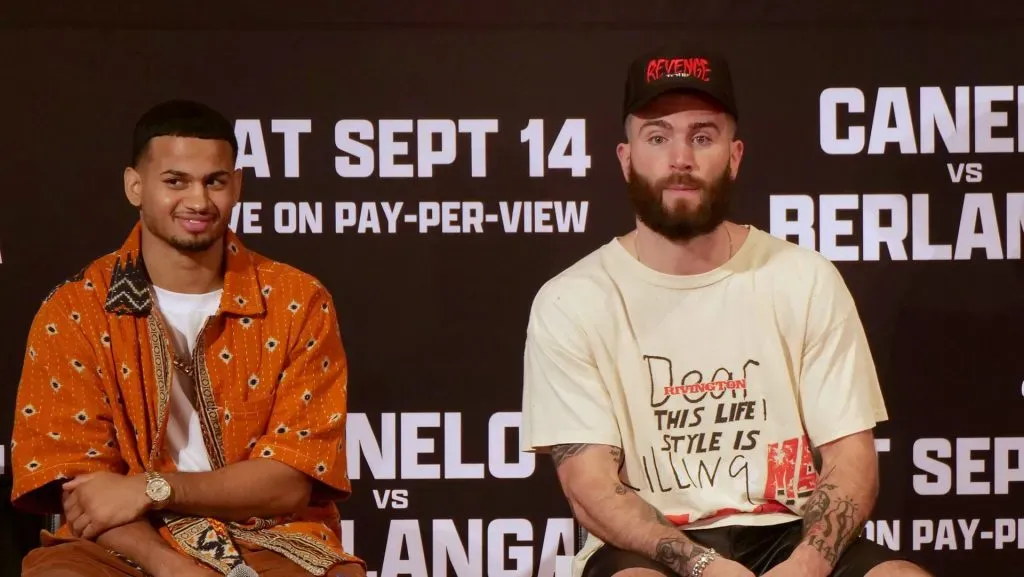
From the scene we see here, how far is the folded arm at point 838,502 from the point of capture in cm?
276

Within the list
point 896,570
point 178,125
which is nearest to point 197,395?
point 178,125

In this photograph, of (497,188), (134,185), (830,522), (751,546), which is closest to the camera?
(830,522)

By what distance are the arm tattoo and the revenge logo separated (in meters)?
0.81

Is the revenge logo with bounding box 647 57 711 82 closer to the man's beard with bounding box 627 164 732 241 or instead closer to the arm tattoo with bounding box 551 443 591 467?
the man's beard with bounding box 627 164 732 241

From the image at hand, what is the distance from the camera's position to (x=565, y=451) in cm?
296

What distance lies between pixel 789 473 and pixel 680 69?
0.90 metres

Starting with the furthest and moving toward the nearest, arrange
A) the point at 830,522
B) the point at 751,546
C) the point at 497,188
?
the point at 497,188
the point at 751,546
the point at 830,522

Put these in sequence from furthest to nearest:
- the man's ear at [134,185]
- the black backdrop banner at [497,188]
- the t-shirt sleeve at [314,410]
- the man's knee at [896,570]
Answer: the black backdrop banner at [497,188], the man's ear at [134,185], the t-shirt sleeve at [314,410], the man's knee at [896,570]

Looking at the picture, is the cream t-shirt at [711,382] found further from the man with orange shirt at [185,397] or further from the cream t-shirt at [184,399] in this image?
the cream t-shirt at [184,399]

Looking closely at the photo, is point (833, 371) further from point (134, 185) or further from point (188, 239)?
point (134, 185)

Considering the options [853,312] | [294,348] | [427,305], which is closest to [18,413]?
[294,348]

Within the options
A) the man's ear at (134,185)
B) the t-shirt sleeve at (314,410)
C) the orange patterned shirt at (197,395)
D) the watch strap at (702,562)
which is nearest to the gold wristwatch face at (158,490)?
the orange patterned shirt at (197,395)

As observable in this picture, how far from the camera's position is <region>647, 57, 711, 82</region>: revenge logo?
9.78 ft

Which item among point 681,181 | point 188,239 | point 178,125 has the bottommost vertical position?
point 188,239
